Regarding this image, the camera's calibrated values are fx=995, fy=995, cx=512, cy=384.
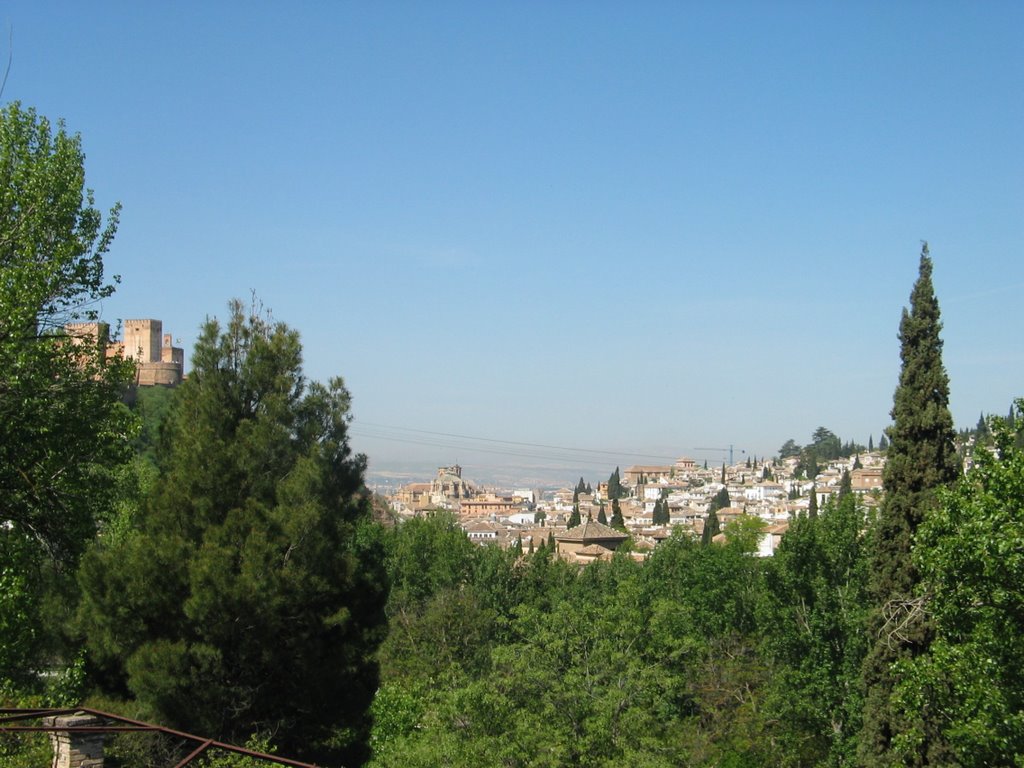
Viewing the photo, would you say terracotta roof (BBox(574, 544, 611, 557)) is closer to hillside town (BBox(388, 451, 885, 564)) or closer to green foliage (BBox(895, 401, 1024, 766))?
hillside town (BBox(388, 451, 885, 564))

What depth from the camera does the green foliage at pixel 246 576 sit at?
42.9 feet

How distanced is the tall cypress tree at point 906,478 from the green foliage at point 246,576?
27.1ft

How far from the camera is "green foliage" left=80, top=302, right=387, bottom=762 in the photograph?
13062 millimetres

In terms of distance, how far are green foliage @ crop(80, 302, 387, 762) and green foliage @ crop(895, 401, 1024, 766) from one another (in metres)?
7.96

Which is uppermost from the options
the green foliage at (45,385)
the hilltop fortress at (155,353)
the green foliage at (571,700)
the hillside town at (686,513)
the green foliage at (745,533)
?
the hilltop fortress at (155,353)

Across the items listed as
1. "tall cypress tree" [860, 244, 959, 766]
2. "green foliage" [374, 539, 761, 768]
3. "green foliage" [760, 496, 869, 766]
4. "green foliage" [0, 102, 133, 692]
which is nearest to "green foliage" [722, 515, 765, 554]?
"green foliage" [760, 496, 869, 766]

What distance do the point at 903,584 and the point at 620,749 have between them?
5727 millimetres

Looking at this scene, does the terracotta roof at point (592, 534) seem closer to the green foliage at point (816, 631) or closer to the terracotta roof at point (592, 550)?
the terracotta roof at point (592, 550)

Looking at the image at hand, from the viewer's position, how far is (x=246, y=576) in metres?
13.1

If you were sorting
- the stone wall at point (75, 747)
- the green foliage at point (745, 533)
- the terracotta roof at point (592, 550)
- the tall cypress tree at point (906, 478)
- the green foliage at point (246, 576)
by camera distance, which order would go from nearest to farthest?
the stone wall at point (75, 747)
the green foliage at point (246, 576)
the tall cypress tree at point (906, 478)
the green foliage at point (745, 533)
the terracotta roof at point (592, 550)

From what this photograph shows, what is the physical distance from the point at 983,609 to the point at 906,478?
595 cm

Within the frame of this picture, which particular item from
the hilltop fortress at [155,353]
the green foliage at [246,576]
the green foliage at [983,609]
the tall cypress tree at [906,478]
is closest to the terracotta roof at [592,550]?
the hilltop fortress at [155,353]

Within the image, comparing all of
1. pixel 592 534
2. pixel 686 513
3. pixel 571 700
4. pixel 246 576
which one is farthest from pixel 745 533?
pixel 686 513

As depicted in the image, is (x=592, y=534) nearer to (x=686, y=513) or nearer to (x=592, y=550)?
(x=592, y=550)
